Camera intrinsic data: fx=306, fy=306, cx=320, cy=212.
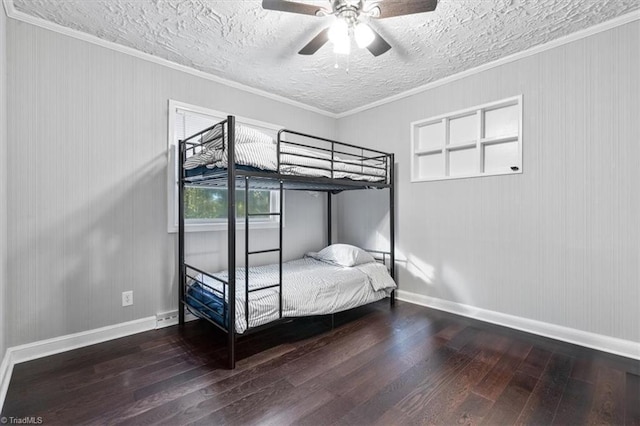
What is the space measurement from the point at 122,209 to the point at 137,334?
3.57 ft

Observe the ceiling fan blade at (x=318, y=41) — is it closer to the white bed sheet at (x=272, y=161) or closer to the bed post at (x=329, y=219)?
the white bed sheet at (x=272, y=161)

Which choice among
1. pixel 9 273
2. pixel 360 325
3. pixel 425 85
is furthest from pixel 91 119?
pixel 425 85

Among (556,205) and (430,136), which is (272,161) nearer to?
→ (430,136)

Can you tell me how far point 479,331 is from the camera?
2.74 metres

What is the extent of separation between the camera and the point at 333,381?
1.96 m

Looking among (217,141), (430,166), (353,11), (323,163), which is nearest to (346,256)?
(323,163)

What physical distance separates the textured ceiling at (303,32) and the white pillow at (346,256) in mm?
1859

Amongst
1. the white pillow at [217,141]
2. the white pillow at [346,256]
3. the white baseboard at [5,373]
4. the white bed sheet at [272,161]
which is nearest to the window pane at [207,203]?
the white bed sheet at [272,161]

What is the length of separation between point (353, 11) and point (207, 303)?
2.38 meters

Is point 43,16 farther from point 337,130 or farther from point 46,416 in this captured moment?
point 337,130

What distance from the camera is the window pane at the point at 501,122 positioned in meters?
2.87

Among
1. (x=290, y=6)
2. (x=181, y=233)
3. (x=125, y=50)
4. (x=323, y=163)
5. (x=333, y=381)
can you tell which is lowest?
(x=333, y=381)

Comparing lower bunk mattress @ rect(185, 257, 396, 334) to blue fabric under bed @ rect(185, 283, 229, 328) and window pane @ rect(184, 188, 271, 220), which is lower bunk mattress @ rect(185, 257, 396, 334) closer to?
blue fabric under bed @ rect(185, 283, 229, 328)

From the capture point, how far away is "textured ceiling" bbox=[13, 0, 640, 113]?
83.7 inches
